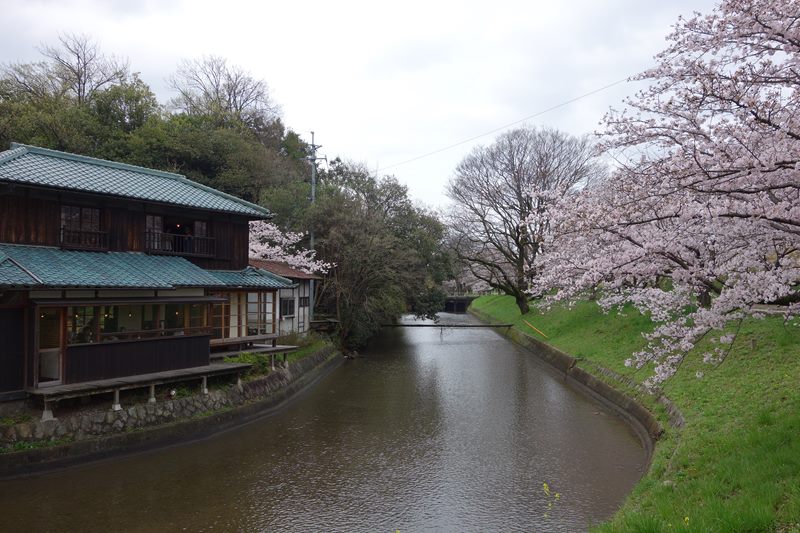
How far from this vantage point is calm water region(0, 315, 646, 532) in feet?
30.5

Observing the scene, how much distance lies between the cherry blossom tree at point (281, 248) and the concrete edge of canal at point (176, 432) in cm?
716

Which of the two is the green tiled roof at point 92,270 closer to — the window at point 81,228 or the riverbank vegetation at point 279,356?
the window at point 81,228

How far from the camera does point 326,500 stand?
10.2m

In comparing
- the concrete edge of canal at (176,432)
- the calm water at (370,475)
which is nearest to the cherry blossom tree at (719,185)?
the calm water at (370,475)

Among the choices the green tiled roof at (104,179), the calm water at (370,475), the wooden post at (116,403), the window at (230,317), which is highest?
the green tiled roof at (104,179)

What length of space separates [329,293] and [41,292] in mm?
18408

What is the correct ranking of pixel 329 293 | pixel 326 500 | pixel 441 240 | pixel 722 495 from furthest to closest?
pixel 441 240
pixel 329 293
pixel 326 500
pixel 722 495

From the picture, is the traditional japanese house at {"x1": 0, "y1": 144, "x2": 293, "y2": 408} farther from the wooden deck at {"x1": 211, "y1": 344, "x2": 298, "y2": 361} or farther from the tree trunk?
the tree trunk

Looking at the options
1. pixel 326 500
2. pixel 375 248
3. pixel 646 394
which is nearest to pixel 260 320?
pixel 375 248

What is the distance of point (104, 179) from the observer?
1595cm

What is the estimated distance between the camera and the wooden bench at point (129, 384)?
1163 centimetres

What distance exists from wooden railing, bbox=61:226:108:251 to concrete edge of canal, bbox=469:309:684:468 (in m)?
15.8

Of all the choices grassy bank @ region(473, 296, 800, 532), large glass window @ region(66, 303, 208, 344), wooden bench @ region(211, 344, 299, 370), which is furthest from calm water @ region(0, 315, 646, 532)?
large glass window @ region(66, 303, 208, 344)

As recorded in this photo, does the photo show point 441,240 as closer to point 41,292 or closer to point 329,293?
point 329,293
